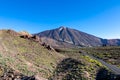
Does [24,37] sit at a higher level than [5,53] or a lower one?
higher

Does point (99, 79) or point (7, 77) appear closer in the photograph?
point (7, 77)

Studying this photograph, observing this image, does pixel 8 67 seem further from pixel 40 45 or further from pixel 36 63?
pixel 40 45

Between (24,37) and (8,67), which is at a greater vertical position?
(24,37)

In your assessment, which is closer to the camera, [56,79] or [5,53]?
[56,79]

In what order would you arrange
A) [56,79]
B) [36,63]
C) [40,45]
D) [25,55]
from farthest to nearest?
[40,45] < [25,55] < [36,63] < [56,79]

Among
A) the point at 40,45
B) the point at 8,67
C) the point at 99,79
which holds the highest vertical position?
the point at 40,45

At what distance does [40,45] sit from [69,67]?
1704cm

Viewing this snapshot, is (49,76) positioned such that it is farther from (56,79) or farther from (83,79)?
(83,79)

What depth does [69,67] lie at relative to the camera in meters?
40.3

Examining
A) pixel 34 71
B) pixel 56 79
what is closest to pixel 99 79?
pixel 56 79

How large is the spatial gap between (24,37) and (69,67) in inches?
820

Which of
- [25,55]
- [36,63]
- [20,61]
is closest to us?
[20,61]

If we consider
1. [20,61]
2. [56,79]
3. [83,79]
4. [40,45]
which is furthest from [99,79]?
[40,45]

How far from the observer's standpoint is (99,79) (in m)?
34.7
